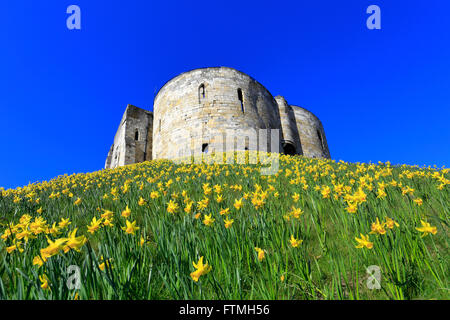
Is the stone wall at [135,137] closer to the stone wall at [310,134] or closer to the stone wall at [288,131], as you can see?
the stone wall at [288,131]

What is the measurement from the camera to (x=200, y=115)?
1636cm

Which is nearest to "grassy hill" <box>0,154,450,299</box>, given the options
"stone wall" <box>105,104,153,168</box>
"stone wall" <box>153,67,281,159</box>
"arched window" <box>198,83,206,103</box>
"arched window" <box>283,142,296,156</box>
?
"stone wall" <box>153,67,281,159</box>

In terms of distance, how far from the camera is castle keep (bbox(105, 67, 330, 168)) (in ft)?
53.1

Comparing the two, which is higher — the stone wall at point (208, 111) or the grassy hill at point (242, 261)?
the stone wall at point (208, 111)

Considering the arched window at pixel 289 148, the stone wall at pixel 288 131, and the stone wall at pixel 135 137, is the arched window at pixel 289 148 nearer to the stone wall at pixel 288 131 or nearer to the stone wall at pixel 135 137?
the stone wall at pixel 288 131

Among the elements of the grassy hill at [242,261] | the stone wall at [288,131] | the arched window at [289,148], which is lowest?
the grassy hill at [242,261]

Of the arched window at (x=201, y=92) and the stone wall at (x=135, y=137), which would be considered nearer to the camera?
the arched window at (x=201, y=92)

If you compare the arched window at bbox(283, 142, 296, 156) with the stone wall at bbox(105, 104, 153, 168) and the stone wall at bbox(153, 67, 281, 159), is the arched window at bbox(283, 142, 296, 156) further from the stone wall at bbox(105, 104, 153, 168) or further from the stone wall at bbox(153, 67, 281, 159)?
the stone wall at bbox(105, 104, 153, 168)

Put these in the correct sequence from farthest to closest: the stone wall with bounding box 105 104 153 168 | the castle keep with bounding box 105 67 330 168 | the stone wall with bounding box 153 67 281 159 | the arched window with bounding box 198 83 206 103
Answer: the stone wall with bounding box 105 104 153 168 → the arched window with bounding box 198 83 206 103 → the castle keep with bounding box 105 67 330 168 → the stone wall with bounding box 153 67 281 159

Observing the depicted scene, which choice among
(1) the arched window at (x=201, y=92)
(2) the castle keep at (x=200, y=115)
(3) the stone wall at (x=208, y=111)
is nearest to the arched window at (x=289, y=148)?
(2) the castle keep at (x=200, y=115)

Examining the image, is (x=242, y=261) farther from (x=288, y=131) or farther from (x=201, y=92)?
(x=288, y=131)

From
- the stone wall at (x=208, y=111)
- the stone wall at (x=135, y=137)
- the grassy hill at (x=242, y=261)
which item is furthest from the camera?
the stone wall at (x=135, y=137)

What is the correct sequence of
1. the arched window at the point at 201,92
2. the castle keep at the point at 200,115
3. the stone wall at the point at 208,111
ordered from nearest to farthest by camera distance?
the stone wall at the point at 208,111 → the castle keep at the point at 200,115 → the arched window at the point at 201,92

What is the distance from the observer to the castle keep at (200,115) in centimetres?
1619
